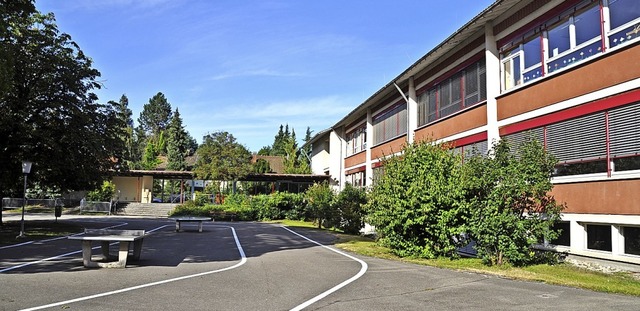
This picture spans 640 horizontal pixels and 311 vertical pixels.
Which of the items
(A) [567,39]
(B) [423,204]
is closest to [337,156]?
(B) [423,204]

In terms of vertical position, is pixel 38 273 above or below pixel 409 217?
below

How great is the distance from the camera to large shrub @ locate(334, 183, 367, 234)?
22.8 m

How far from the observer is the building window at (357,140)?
32.6 m

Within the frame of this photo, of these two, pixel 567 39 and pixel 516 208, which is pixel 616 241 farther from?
pixel 567 39

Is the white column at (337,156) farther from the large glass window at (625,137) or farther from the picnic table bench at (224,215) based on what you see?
the large glass window at (625,137)

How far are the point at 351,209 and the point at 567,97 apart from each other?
1232cm

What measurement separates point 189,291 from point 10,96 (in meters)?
16.5

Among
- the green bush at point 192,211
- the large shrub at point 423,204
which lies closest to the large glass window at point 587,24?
the large shrub at point 423,204

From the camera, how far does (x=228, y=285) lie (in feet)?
28.2

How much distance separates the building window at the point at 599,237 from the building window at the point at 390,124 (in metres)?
13.1

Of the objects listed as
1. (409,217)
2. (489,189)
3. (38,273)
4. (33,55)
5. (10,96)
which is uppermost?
(33,55)

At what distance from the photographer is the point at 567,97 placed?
1257 cm

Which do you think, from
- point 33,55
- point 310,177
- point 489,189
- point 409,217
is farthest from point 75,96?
point 310,177

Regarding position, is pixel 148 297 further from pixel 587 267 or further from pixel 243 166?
pixel 243 166
